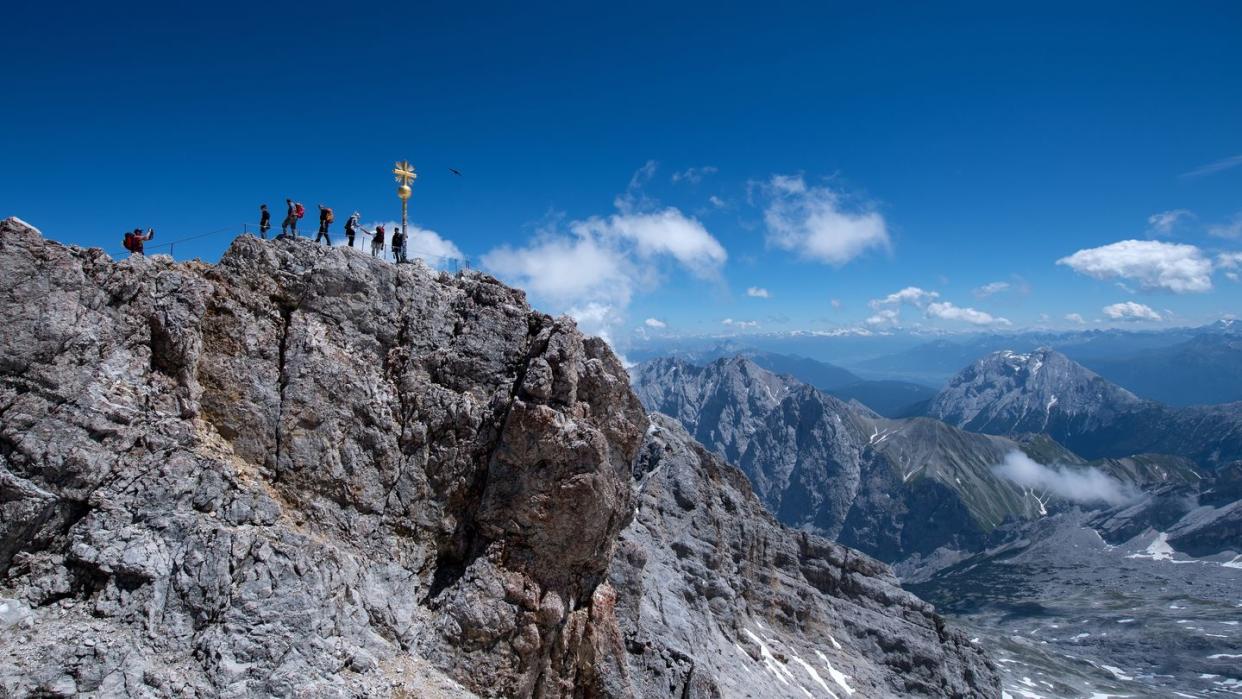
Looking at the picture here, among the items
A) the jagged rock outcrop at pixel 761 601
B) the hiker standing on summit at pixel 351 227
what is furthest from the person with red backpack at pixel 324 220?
the jagged rock outcrop at pixel 761 601

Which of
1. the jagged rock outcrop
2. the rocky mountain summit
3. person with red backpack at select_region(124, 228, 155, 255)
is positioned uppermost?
person with red backpack at select_region(124, 228, 155, 255)

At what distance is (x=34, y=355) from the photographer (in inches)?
1008

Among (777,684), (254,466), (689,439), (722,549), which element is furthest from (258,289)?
(689,439)

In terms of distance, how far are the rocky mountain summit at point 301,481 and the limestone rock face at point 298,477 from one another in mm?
95

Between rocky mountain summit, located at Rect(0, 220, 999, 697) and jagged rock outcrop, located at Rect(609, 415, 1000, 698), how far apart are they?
21695mm

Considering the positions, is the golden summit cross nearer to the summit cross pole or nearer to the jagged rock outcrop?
the summit cross pole

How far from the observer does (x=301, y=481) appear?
104ft

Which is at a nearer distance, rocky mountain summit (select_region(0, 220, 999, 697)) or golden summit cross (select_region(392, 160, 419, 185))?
rocky mountain summit (select_region(0, 220, 999, 697))

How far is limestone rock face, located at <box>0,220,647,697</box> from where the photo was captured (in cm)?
2473

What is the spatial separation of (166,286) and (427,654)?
67.2 feet

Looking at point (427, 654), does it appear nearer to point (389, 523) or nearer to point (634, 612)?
point (389, 523)

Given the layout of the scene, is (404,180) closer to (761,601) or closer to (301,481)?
(301,481)

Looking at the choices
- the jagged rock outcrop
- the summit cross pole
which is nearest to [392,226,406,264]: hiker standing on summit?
the summit cross pole

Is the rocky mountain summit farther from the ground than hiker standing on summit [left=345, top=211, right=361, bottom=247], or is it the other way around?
hiker standing on summit [left=345, top=211, right=361, bottom=247]
